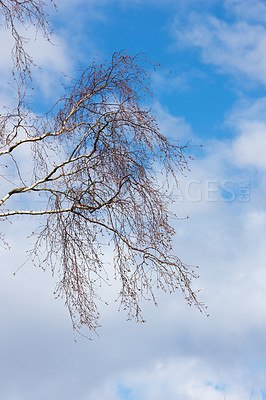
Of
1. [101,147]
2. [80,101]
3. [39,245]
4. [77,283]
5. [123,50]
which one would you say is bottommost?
[77,283]

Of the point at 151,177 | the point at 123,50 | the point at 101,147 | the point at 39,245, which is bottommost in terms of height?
the point at 39,245

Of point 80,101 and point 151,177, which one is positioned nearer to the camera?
point 151,177

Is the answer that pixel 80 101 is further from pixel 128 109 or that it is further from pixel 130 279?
pixel 130 279

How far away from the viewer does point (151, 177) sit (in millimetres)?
5363

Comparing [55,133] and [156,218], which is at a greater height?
[55,133]

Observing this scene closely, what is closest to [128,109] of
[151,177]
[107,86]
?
[107,86]

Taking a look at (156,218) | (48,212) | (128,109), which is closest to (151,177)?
(156,218)

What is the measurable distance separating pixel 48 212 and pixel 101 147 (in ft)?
3.08

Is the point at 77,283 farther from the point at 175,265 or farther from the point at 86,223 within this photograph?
the point at 175,265

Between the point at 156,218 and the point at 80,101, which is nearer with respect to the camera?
the point at 156,218

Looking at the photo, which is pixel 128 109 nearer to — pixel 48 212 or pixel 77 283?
pixel 48 212

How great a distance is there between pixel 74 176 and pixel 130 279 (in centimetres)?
131

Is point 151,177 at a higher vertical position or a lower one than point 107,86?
lower

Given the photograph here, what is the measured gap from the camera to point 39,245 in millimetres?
5461
